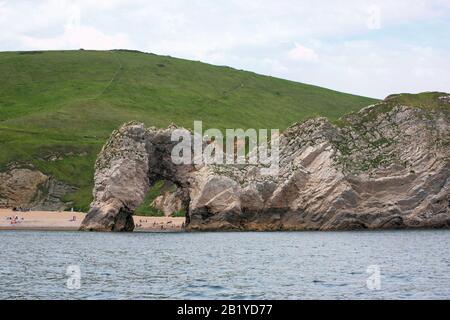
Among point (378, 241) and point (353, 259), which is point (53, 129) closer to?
point (378, 241)

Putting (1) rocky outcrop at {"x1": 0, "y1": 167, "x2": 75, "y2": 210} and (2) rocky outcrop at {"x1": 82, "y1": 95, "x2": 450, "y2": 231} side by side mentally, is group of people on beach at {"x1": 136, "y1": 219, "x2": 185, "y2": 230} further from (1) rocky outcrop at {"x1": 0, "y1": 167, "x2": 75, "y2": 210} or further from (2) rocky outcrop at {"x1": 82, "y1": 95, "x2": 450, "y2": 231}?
(1) rocky outcrop at {"x1": 0, "y1": 167, "x2": 75, "y2": 210}

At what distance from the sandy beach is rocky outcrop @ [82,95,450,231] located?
33.2ft

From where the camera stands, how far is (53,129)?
17388 cm

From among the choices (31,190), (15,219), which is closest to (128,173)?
(15,219)

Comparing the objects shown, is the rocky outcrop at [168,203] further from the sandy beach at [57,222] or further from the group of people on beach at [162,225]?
the group of people on beach at [162,225]

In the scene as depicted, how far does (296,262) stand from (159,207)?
78677mm

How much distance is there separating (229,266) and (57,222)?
63.9 metres

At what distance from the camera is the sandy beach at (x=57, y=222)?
113 m

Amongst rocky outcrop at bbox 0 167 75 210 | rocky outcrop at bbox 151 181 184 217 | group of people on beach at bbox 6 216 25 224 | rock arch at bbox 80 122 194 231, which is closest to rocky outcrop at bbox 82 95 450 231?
rock arch at bbox 80 122 194 231

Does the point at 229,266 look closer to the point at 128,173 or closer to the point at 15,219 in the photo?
the point at 128,173

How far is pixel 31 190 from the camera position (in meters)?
137

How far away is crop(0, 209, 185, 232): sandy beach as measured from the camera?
370 feet

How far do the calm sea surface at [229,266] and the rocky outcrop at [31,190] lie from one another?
149 ft
